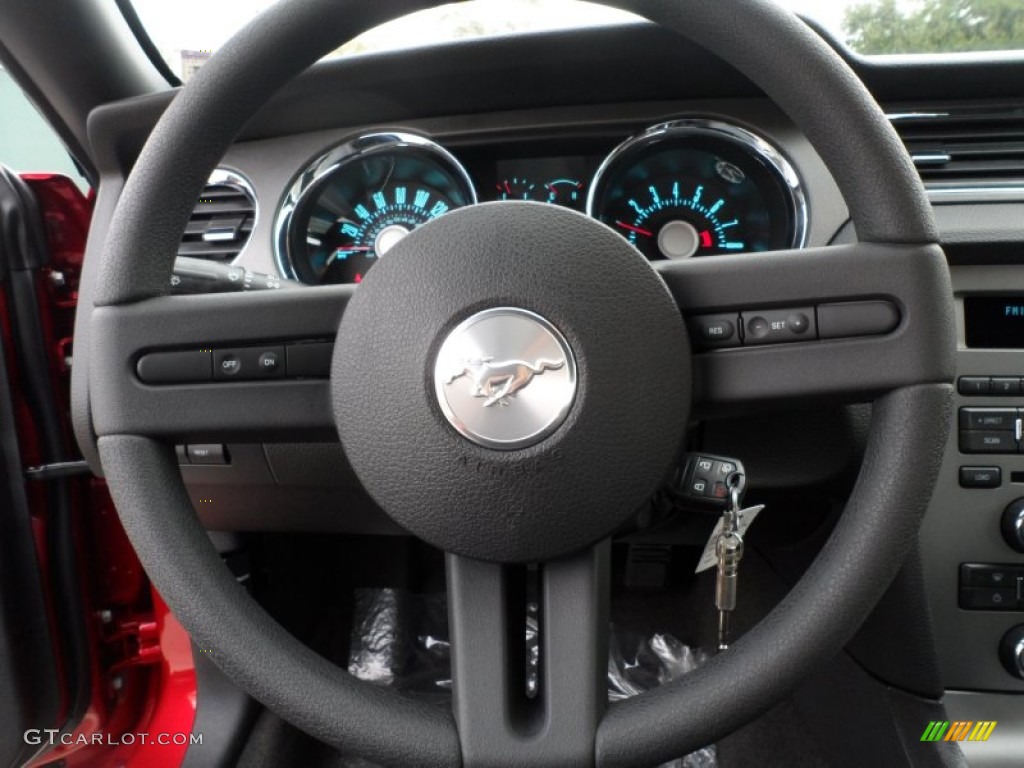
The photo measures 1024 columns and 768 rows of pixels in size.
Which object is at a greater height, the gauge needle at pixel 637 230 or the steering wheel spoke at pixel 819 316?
the gauge needle at pixel 637 230

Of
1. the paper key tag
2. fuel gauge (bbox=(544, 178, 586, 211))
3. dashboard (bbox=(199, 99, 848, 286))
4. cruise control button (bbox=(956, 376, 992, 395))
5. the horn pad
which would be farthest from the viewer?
fuel gauge (bbox=(544, 178, 586, 211))

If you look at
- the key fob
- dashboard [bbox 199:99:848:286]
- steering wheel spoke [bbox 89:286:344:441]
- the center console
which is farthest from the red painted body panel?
the center console

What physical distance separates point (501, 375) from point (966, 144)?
0.80m

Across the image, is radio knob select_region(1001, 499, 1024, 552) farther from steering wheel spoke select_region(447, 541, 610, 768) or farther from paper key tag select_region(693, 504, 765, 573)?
steering wheel spoke select_region(447, 541, 610, 768)

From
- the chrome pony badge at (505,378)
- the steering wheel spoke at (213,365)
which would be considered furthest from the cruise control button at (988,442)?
the steering wheel spoke at (213,365)

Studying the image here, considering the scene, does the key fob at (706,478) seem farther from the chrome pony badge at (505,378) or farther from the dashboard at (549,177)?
the dashboard at (549,177)

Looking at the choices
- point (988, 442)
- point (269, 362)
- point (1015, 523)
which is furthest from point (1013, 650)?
point (269, 362)

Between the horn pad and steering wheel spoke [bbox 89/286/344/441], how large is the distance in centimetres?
8

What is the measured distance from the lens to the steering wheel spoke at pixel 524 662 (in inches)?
26.4

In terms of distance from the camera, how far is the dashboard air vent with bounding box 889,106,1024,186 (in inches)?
43.9

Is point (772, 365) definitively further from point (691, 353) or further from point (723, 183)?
point (723, 183)

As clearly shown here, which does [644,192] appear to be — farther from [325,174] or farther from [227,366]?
[227,366]

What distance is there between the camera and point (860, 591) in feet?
2.11

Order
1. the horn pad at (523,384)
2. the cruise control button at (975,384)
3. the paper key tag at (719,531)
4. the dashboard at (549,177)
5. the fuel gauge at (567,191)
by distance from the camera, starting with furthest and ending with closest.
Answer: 1. the fuel gauge at (567,191)
2. the dashboard at (549,177)
3. the cruise control button at (975,384)
4. the paper key tag at (719,531)
5. the horn pad at (523,384)
